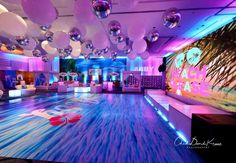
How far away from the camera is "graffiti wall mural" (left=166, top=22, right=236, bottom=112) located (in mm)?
2854

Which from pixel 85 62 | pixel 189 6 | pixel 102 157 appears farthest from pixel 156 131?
pixel 85 62

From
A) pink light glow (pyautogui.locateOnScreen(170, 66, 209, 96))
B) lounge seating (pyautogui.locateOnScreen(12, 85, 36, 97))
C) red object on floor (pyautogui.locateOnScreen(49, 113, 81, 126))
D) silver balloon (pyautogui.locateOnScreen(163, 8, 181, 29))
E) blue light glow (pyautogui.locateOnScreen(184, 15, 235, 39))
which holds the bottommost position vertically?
red object on floor (pyautogui.locateOnScreen(49, 113, 81, 126))

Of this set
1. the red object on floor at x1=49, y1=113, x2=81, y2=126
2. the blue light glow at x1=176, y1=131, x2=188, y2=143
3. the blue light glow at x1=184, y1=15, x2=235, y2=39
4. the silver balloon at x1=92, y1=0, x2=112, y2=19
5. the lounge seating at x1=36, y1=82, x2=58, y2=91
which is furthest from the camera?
the lounge seating at x1=36, y1=82, x2=58, y2=91

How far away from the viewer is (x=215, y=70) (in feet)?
10.9

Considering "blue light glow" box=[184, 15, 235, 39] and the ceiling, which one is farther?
"blue light glow" box=[184, 15, 235, 39]

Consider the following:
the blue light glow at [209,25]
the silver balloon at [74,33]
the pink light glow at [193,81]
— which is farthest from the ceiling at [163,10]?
the pink light glow at [193,81]

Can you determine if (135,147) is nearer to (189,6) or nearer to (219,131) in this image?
(219,131)

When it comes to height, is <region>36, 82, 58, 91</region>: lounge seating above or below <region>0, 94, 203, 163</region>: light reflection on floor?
above

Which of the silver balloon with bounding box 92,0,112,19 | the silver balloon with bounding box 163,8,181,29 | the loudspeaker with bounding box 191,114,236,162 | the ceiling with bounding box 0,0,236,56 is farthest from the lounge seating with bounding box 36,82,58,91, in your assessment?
the loudspeaker with bounding box 191,114,236,162

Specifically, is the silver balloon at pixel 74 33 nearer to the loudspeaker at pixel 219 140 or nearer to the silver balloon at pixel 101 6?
the silver balloon at pixel 101 6

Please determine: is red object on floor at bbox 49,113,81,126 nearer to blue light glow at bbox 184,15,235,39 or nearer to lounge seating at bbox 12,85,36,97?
blue light glow at bbox 184,15,235,39

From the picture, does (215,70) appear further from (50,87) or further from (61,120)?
(50,87)

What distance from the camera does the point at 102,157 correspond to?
2152 mm

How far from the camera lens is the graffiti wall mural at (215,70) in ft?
9.36
